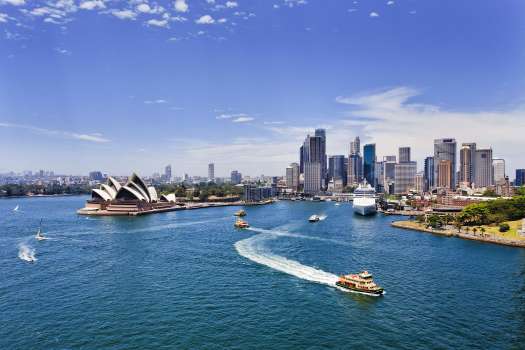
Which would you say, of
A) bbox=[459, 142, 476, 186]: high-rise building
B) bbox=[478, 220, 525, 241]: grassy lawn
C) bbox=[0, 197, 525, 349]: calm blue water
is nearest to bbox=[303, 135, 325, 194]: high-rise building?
bbox=[459, 142, 476, 186]: high-rise building

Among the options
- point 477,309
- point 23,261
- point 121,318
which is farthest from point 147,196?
point 477,309

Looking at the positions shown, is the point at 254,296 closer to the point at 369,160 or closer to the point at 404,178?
the point at 404,178

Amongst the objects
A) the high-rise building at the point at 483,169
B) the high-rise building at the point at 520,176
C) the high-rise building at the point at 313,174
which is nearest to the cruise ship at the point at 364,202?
the high-rise building at the point at 313,174

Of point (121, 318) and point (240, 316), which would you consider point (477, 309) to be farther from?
point (121, 318)

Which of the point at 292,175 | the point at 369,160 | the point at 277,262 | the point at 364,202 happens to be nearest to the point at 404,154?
the point at 369,160

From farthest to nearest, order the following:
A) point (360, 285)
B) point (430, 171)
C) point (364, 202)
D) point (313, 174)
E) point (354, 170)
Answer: point (354, 170) < point (430, 171) < point (313, 174) < point (364, 202) < point (360, 285)

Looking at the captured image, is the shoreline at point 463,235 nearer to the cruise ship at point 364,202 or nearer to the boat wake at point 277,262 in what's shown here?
the cruise ship at point 364,202

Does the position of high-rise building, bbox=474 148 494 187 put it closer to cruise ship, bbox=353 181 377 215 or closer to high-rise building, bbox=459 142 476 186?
high-rise building, bbox=459 142 476 186
